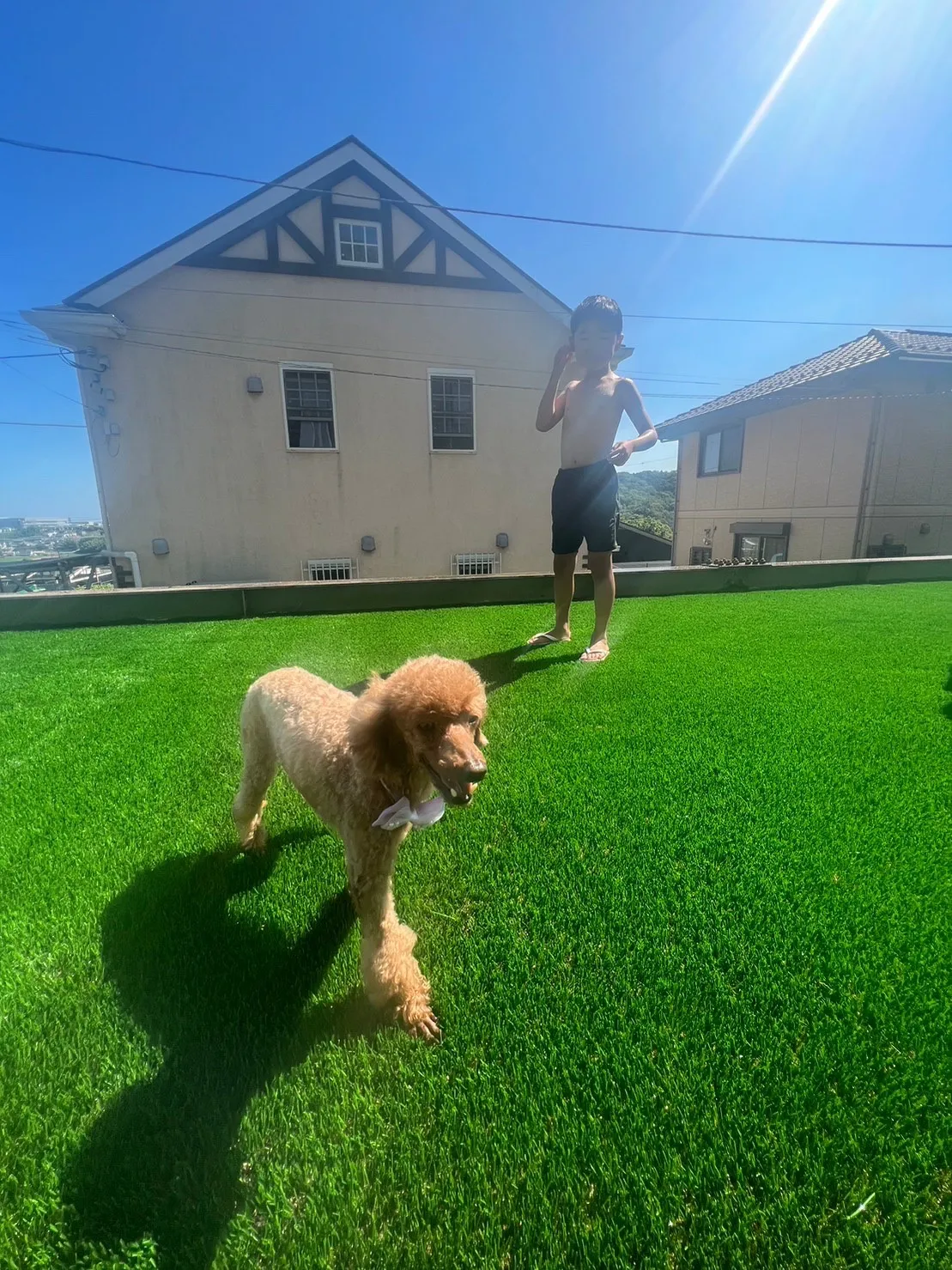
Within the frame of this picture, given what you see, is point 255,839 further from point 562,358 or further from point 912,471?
point 912,471

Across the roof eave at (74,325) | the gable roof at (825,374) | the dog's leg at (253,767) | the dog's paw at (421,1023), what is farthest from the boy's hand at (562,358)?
the gable roof at (825,374)

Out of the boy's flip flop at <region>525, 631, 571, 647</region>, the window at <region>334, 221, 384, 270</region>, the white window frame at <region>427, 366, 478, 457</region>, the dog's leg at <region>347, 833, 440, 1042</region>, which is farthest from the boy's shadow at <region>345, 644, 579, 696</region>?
the window at <region>334, 221, 384, 270</region>

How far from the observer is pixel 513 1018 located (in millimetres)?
1074

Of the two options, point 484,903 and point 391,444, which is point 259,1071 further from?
point 391,444

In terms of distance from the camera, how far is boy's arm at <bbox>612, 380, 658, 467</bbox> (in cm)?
338

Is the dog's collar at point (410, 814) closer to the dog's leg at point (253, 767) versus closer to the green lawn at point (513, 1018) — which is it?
the green lawn at point (513, 1018)

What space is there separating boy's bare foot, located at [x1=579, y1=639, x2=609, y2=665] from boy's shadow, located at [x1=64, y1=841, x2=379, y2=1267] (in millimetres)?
2181

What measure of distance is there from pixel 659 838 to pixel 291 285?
10.1m

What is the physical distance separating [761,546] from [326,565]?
391 inches

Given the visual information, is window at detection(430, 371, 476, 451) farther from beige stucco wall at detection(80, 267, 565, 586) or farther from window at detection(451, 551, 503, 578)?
window at detection(451, 551, 503, 578)

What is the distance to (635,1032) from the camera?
3.40 ft

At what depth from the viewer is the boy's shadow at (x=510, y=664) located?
9.68 ft

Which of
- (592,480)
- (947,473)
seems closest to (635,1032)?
(592,480)

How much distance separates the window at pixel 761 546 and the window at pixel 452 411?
721 centimetres
